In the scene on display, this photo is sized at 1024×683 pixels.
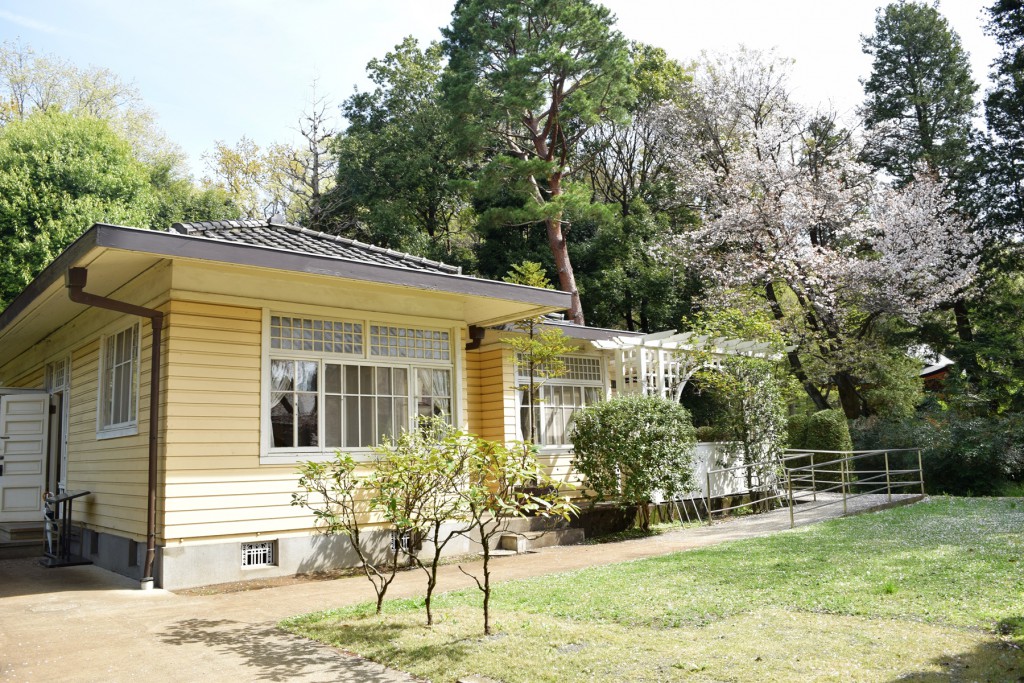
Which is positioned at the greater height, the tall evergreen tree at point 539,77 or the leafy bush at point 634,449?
the tall evergreen tree at point 539,77

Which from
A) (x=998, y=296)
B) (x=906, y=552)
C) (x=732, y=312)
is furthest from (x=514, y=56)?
(x=906, y=552)

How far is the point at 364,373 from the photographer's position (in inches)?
399

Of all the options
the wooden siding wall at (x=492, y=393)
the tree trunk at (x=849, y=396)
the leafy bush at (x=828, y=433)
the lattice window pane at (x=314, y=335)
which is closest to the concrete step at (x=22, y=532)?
the lattice window pane at (x=314, y=335)

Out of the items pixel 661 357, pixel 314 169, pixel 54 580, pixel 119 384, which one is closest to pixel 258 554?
pixel 54 580

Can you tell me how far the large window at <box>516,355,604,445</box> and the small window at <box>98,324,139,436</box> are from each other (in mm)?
5555

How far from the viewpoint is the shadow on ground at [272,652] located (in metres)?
4.92

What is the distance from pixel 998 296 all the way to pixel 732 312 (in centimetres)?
1305

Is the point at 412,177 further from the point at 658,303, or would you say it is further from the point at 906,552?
the point at 906,552

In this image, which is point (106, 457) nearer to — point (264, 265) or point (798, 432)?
point (264, 265)

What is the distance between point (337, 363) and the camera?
9828 millimetres

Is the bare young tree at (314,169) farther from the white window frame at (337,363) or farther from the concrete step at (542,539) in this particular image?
the concrete step at (542,539)

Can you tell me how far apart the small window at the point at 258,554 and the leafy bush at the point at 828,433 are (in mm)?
13870

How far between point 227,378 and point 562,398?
635 centimetres

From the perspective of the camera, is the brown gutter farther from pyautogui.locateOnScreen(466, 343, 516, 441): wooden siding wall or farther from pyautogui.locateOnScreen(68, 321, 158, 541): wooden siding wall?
pyautogui.locateOnScreen(68, 321, 158, 541): wooden siding wall
